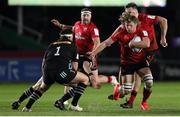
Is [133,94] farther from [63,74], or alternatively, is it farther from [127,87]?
[63,74]

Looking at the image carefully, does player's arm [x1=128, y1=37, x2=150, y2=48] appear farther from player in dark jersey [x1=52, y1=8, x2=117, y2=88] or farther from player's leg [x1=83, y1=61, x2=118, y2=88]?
player in dark jersey [x1=52, y1=8, x2=117, y2=88]

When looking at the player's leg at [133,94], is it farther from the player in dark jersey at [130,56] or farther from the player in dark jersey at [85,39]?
the player in dark jersey at [85,39]

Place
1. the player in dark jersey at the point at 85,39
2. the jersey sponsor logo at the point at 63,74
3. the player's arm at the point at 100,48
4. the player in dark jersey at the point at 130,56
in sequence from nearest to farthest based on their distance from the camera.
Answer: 1. the jersey sponsor logo at the point at 63,74
2. the player's arm at the point at 100,48
3. the player in dark jersey at the point at 130,56
4. the player in dark jersey at the point at 85,39

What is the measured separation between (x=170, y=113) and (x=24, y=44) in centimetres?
1903

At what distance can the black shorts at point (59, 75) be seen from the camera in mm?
14930

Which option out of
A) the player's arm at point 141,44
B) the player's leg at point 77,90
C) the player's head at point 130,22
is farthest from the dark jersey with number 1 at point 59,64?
the player's head at point 130,22

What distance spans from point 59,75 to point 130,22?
6.23 ft

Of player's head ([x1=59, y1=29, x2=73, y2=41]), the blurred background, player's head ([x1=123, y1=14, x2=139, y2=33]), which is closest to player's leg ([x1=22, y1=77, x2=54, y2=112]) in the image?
player's head ([x1=59, y1=29, x2=73, y2=41])

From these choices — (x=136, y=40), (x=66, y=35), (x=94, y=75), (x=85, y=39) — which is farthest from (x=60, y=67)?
(x=94, y=75)

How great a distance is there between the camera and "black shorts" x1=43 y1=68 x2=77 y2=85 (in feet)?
49.0

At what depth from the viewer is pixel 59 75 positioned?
49.0ft

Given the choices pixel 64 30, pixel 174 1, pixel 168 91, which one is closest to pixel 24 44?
pixel 174 1

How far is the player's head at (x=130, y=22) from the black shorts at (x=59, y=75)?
158cm

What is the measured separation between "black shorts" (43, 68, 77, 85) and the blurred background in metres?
13.7
